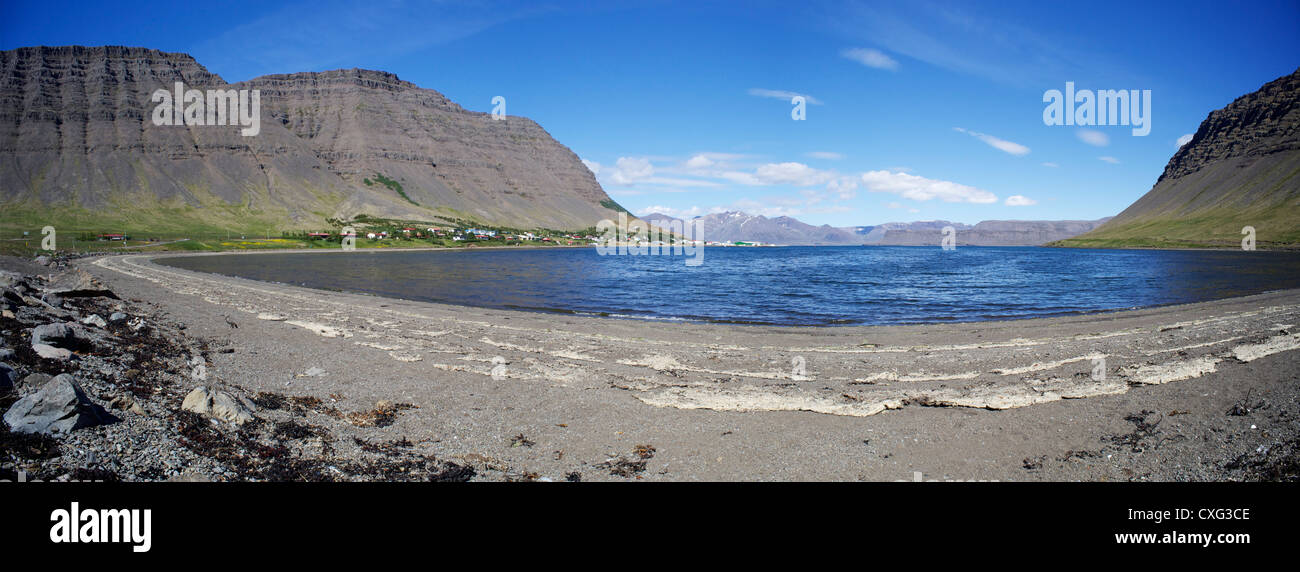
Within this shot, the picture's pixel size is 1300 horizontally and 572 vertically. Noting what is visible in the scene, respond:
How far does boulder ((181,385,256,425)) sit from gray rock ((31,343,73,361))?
328 centimetres

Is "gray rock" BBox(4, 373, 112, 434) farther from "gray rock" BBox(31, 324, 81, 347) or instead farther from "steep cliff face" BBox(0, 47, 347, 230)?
"steep cliff face" BBox(0, 47, 347, 230)

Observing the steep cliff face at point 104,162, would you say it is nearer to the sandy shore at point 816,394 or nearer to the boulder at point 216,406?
the sandy shore at point 816,394

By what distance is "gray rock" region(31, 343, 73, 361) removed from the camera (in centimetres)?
1024

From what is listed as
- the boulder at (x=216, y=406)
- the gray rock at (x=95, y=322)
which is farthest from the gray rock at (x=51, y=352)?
the gray rock at (x=95, y=322)

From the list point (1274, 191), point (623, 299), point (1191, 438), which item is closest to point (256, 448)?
point (1191, 438)

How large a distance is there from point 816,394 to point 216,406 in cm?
1176

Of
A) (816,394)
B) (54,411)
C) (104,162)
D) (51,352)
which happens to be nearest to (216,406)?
(54,411)

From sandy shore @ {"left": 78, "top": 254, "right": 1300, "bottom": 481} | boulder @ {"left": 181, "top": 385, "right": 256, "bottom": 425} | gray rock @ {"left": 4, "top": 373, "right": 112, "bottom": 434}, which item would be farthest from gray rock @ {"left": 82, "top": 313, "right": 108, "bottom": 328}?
gray rock @ {"left": 4, "top": 373, "right": 112, "bottom": 434}

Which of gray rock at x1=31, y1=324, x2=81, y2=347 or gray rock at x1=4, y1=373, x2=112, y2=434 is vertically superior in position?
gray rock at x1=31, y1=324, x2=81, y2=347

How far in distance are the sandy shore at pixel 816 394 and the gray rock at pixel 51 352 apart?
110 inches

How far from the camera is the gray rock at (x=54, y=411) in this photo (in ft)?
22.4

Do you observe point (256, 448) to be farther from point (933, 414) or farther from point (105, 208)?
point (105, 208)
